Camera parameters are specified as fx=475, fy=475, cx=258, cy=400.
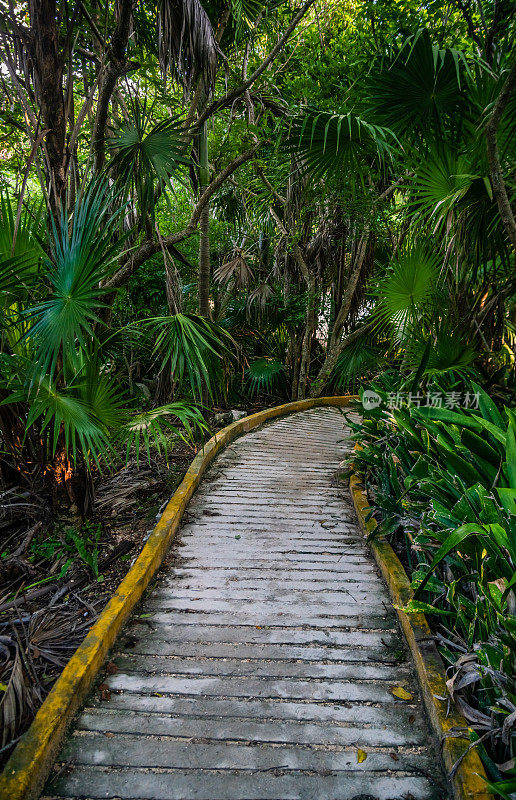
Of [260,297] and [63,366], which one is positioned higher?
[260,297]

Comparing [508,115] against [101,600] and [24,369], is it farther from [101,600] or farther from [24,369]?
[101,600]

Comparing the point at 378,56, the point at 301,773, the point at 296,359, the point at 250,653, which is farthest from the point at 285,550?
the point at 296,359

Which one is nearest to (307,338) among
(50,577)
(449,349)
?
(449,349)

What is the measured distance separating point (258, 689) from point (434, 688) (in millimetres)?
730

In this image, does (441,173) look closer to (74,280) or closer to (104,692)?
(74,280)

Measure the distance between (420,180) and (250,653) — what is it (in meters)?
3.44

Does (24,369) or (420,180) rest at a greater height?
(420,180)

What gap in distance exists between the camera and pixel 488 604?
1.74m

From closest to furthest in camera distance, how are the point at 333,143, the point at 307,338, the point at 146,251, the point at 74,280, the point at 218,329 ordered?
the point at 74,280, the point at 333,143, the point at 146,251, the point at 218,329, the point at 307,338

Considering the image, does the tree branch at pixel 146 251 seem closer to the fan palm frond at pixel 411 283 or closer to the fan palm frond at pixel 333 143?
the fan palm frond at pixel 333 143

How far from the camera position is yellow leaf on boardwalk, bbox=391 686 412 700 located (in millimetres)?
2020

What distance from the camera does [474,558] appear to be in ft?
6.62

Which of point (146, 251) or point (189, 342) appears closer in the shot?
point (189, 342)

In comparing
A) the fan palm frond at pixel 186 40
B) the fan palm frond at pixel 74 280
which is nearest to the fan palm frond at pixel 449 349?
the fan palm frond at pixel 74 280
